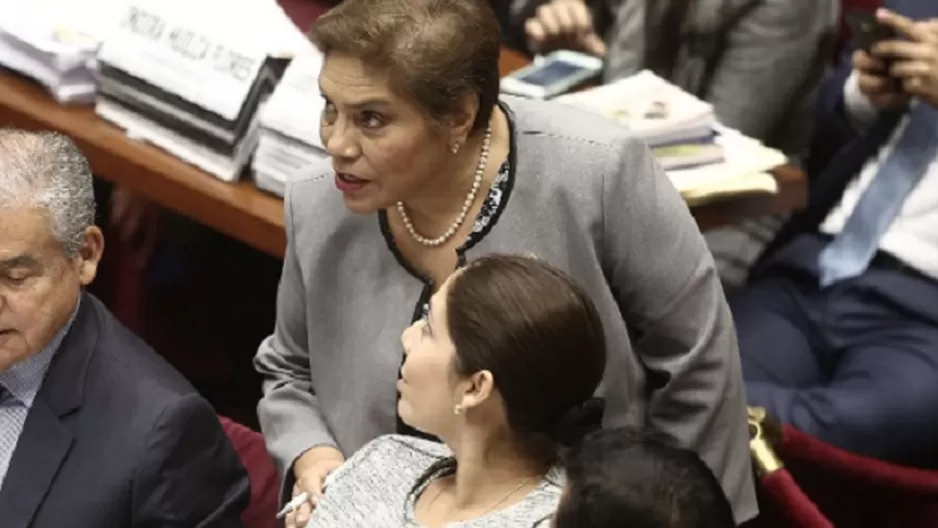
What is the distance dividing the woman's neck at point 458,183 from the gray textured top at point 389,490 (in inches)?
10.4

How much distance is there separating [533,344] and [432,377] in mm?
117

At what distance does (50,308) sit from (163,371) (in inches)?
5.9

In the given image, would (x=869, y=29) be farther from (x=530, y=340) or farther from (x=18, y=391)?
(x=18, y=391)

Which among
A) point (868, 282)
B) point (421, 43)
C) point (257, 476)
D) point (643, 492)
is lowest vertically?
point (257, 476)

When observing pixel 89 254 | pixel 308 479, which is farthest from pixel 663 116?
pixel 89 254

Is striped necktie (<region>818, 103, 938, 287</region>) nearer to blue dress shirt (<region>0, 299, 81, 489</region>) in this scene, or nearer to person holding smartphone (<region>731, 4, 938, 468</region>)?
person holding smartphone (<region>731, 4, 938, 468</region>)

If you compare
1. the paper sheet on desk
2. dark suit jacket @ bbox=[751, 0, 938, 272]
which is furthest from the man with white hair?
dark suit jacket @ bbox=[751, 0, 938, 272]

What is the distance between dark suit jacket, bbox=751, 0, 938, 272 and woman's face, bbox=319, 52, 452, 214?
3.66ft

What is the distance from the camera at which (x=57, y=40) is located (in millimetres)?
2285

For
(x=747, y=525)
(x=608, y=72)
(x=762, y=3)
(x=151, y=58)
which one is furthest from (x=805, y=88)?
(x=151, y=58)

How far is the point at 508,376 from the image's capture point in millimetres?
1325

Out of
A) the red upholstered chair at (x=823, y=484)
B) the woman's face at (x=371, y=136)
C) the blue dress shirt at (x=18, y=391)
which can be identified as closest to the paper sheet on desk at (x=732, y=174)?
Result: the red upholstered chair at (x=823, y=484)

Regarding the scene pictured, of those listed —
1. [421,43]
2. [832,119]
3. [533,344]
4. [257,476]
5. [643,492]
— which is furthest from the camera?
[832,119]

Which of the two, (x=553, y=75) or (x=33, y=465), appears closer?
(x=33, y=465)
